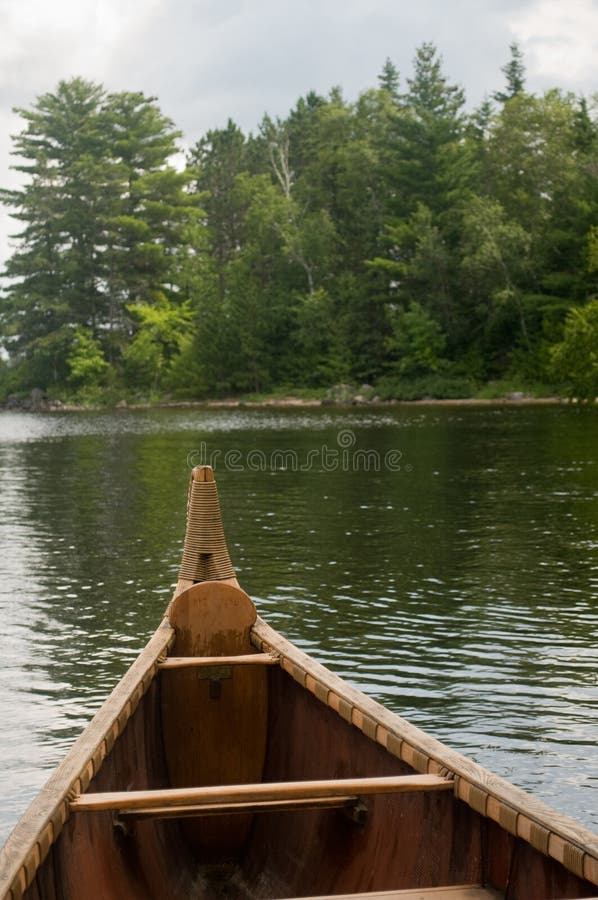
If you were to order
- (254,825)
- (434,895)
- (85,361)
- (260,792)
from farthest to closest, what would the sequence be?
(85,361) < (254,825) < (260,792) < (434,895)

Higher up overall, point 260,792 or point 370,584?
point 260,792

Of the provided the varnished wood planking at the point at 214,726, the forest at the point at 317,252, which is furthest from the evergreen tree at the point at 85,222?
the varnished wood planking at the point at 214,726

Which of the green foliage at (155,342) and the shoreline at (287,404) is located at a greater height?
the green foliage at (155,342)

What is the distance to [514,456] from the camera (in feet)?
94.8

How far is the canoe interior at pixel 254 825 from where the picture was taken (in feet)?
12.2

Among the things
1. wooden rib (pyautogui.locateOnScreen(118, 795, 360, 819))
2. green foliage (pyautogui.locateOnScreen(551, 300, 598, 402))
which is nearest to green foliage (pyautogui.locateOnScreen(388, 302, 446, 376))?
green foliage (pyautogui.locateOnScreen(551, 300, 598, 402))

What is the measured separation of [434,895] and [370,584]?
10.0 metres

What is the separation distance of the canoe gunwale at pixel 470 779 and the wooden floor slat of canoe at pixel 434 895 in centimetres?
25

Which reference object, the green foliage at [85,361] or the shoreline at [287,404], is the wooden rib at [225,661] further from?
the green foliage at [85,361]

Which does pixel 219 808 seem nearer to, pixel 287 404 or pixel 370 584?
pixel 370 584

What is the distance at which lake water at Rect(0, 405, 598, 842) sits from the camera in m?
8.22

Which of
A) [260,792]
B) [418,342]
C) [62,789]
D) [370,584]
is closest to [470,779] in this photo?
[260,792]

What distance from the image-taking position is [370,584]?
1356cm

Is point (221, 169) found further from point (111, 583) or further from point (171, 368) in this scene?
point (111, 583)
